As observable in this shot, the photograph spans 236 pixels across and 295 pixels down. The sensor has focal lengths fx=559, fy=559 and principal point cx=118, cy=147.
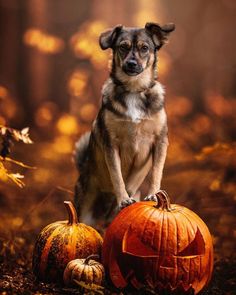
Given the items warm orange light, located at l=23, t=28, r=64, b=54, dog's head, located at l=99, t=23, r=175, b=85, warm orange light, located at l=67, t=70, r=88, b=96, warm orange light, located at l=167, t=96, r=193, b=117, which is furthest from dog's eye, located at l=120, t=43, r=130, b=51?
warm orange light, located at l=23, t=28, r=64, b=54

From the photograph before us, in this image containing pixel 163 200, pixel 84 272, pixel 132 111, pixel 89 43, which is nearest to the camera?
pixel 84 272

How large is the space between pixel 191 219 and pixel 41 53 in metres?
7.13

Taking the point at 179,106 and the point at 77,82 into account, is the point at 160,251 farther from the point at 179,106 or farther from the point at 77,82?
the point at 77,82

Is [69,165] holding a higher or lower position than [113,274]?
lower

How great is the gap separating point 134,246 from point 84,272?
0.33m

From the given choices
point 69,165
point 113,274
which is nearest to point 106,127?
point 113,274

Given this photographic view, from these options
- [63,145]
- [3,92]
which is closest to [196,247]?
[63,145]

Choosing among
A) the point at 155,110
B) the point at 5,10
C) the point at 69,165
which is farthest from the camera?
the point at 5,10

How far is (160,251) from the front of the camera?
10.4ft

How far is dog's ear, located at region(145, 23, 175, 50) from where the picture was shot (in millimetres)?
3912

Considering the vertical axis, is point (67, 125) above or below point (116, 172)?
below

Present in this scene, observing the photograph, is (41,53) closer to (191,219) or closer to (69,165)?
(69,165)

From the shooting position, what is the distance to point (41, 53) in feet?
32.4

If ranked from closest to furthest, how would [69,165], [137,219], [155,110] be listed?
[137,219] → [155,110] → [69,165]
